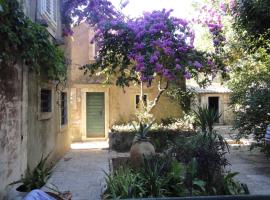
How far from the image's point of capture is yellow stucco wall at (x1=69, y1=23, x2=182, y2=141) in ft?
53.5

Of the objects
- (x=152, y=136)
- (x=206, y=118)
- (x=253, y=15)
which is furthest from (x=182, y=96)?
(x=206, y=118)

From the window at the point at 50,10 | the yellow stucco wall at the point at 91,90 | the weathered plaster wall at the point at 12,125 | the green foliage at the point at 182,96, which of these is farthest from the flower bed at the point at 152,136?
the weathered plaster wall at the point at 12,125

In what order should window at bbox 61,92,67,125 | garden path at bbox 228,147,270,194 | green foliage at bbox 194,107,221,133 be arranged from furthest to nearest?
window at bbox 61,92,67,125, garden path at bbox 228,147,270,194, green foliage at bbox 194,107,221,133

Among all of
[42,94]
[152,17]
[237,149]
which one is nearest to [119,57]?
[152,17]

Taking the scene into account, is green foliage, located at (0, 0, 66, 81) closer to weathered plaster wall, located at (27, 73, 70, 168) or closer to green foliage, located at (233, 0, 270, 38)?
weathered plaster wall, located at (27, 73, 70, 168)

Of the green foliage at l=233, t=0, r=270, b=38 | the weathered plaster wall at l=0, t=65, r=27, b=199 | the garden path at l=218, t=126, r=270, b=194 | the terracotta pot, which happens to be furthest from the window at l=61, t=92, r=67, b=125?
the green foliage at l=233, t=0, r=270, b=38

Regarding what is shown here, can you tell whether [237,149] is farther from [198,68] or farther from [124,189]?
[124,189]

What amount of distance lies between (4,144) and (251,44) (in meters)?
7.31

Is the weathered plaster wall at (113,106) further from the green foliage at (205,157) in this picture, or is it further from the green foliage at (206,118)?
the green foliage at (205,157)

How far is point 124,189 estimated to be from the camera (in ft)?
19.5

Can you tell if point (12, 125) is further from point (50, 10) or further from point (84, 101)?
point (84, 101)

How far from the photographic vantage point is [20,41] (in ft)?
19.1

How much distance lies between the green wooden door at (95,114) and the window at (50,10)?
7029 millimetres

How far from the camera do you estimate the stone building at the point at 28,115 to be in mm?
5883
